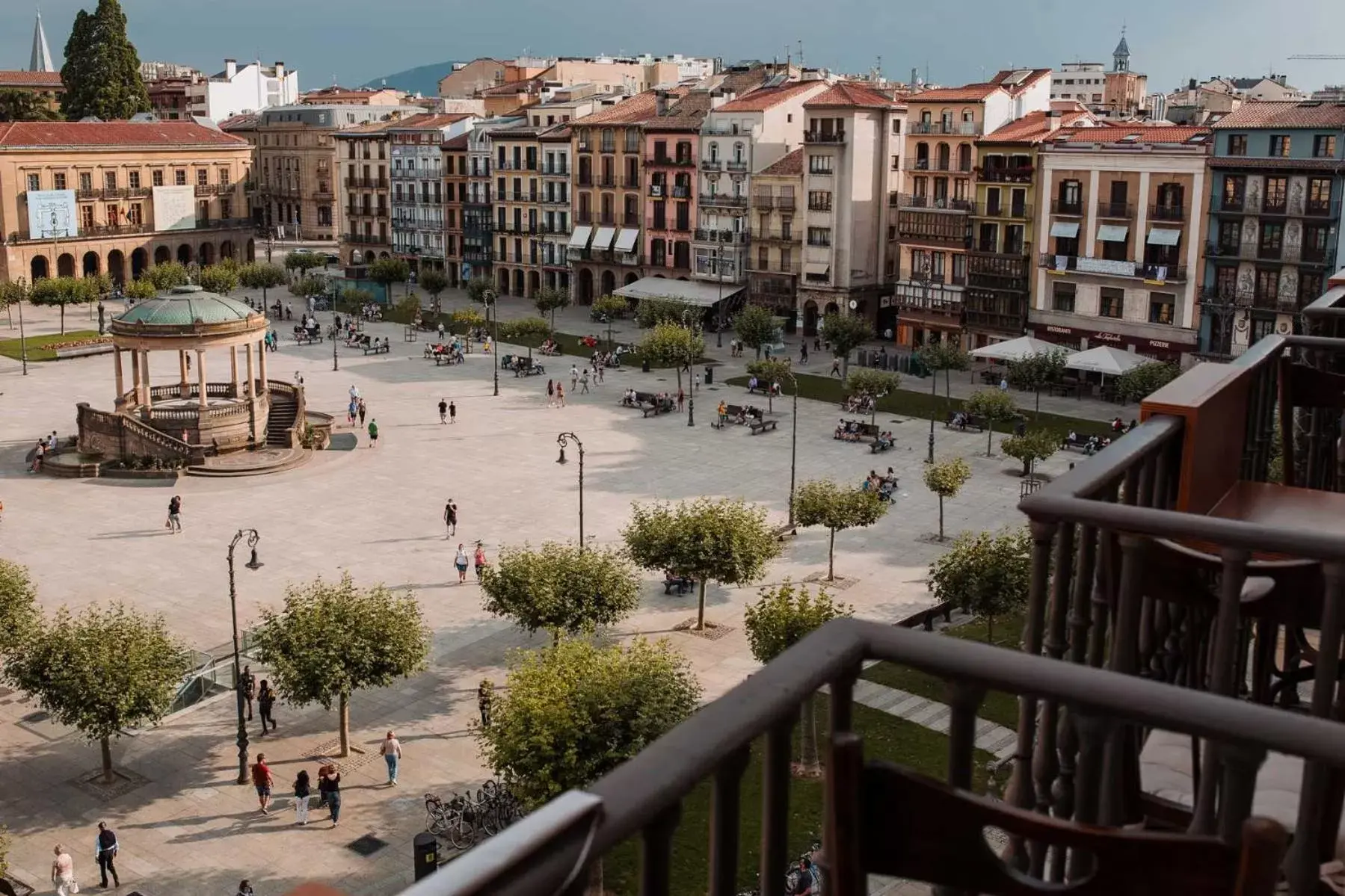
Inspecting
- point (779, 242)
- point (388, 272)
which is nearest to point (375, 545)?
point (779, 242)

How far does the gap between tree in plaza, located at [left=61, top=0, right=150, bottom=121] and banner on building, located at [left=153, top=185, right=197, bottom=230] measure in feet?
39.0

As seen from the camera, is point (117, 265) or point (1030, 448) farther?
point (117, 265)

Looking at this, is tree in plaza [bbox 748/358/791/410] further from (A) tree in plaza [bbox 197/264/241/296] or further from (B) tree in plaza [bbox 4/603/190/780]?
(A) tree in plaza [bbox 197/264/241/296]

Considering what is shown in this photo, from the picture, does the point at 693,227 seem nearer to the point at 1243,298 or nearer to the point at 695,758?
the point at 1243,298

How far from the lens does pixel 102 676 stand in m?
24.7

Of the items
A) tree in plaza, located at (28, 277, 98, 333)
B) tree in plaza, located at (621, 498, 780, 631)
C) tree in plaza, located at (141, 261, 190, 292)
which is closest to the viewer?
tree in plaza, located at (621, 498, 780, 631)

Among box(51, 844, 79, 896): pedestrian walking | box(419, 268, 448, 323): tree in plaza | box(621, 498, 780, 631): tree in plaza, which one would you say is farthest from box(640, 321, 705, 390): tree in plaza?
box(51, 844, 79, 896): pedestrian walking

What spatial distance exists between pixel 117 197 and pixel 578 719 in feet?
301

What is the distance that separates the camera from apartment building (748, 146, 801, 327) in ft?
263

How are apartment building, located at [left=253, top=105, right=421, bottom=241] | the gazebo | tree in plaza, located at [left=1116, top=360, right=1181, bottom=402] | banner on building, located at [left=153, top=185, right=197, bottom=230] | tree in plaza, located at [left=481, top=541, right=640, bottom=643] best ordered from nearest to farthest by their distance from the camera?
tree in plaza, located at [left=481, top=541, right=640, bottom=643], the gazebo, tree in plaza, located at [left=1116, top=360, right=1181, bottom=402], banner on building, located at [left=153, top=185, right=197, bottom=230], apartment building, located at [left=253, top=105, right=421, bottom=241]

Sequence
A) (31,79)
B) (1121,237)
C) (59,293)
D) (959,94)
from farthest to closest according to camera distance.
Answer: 1. (31,79)
2. (59,293)
3. (959,94)
4. (1121,237)

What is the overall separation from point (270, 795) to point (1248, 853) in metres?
23.9

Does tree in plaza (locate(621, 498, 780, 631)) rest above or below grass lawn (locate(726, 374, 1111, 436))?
above

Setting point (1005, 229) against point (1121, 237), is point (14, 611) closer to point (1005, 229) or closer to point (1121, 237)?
point (1121, 237)
